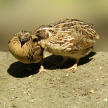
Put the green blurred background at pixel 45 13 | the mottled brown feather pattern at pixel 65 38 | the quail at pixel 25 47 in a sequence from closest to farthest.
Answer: the quail at pixel 25 47, the mottled brown feather pattern at pixel 65 38, the green blurred background at pixel 45 13

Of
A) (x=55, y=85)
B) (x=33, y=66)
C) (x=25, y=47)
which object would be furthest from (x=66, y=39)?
(x=33, y=66)

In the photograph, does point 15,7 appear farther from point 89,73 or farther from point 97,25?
point 89,73

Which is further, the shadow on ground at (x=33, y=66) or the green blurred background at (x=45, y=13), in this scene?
the green blurred background at (x=45, y=13)

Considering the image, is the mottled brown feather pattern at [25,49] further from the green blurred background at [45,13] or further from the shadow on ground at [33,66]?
the green blurred background at [45,13]

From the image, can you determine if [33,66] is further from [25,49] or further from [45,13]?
[45,13]

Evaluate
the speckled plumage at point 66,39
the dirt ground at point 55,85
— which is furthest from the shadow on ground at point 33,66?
the speckled plumage at point 66,39

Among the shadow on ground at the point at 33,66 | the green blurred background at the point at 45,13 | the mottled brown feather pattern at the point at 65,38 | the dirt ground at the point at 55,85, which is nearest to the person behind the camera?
the dirt ground at the point at 55,85

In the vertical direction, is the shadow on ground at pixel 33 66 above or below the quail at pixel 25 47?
below

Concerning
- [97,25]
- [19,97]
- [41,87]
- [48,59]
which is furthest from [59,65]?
[97,25]
